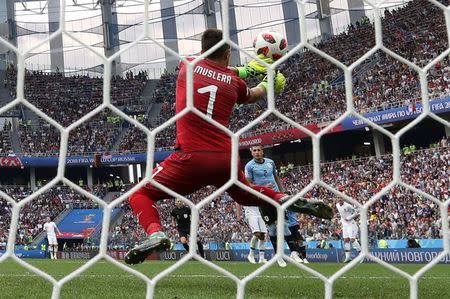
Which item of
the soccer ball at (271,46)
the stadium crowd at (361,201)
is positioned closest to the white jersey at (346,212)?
the stadium crowd at (361,201)

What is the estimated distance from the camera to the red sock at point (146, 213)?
349cm

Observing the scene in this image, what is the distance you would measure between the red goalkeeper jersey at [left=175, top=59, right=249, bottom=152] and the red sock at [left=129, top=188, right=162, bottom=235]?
0.40 metres

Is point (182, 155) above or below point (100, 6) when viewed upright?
below

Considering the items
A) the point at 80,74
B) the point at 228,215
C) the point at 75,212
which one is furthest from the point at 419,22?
the point at 80,74

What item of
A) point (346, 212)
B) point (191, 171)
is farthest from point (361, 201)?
point (191, 171)

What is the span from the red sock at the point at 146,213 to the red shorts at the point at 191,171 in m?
0.07

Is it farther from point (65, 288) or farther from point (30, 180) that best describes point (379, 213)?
point (30, 180)

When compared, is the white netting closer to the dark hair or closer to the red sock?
the dark hair

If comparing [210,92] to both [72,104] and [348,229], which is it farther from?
[72,104]

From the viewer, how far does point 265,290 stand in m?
4.39

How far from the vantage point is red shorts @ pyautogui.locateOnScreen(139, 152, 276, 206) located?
3510 mm

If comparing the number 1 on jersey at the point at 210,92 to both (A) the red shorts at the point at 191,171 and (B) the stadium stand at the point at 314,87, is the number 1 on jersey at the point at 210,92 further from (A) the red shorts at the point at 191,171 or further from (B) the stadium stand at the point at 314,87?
(B) the stadium stand at the point at 314,87

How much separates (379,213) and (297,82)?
13.7 meters

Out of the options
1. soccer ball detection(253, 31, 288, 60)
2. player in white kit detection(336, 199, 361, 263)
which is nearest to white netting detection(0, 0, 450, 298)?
soccer ball detection(253, 31, 288, 60)
